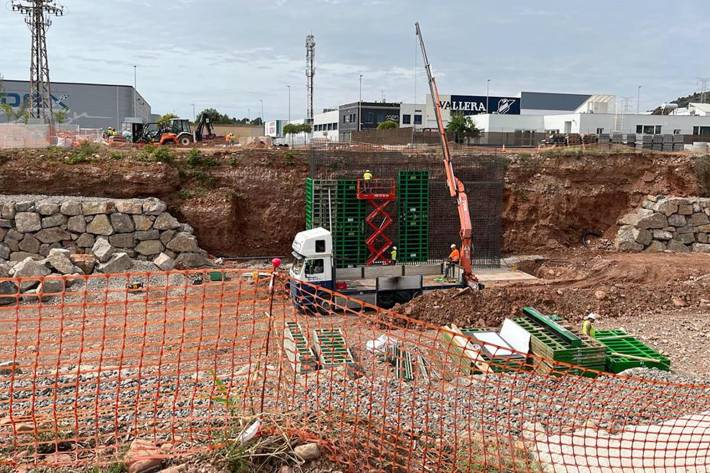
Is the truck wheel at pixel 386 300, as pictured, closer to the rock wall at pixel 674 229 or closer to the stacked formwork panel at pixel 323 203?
the stacked formwork panel at pixel 323 203

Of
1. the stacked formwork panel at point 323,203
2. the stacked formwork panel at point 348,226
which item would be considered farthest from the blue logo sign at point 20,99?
the stacked formwork panel at point 348,226

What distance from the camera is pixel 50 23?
3388 centimetres

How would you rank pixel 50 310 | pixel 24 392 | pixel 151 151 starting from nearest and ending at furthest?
pixel 24 392
pixel 50 310
pixel 151 151

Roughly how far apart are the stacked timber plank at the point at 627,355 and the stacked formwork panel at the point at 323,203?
790 centimetres

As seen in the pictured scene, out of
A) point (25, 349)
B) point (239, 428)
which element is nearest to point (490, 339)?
point (239, 428)

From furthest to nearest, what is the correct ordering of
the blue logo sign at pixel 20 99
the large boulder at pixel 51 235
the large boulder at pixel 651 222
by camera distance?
the blue logo sign at pixel 20 99 → the large boulder at pixel 651 222 → the large boulder at pixel 51 235

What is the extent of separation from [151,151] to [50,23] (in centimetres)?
1704

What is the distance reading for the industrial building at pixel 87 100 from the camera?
54.3 m

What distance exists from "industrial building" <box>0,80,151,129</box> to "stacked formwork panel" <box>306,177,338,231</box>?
43.6 m

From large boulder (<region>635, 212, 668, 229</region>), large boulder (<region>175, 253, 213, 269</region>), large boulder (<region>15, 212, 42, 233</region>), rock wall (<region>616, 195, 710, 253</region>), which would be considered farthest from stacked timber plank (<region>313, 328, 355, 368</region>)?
large boulder (<region>635, 212, 668, 229</region>)

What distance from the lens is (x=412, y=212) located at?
1798cm

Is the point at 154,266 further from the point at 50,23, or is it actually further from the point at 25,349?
the point at 50,23

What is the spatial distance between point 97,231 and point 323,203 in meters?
7.28

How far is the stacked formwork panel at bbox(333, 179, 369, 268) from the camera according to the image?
683 inches
